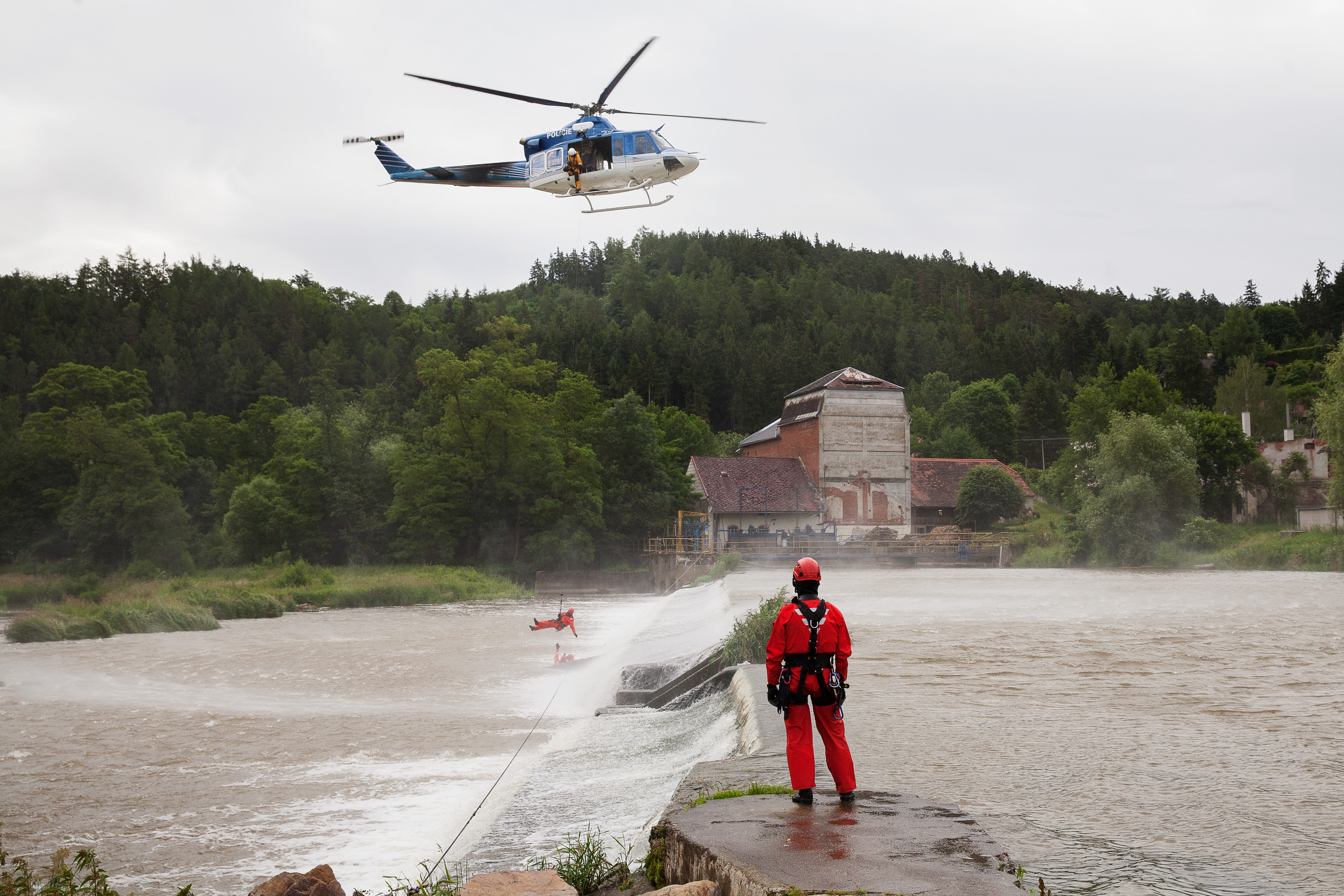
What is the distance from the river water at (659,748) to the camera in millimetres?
6676

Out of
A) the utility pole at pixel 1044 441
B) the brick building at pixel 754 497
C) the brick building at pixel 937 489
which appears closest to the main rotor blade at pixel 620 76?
the brick building at pixel 754 497

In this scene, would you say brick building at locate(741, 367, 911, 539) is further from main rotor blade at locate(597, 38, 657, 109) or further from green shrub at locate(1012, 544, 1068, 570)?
main rotor blade at locate(597, 38, 657, 109)

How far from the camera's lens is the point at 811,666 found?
20.2 feet

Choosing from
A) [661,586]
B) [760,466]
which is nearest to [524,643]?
[661,586]

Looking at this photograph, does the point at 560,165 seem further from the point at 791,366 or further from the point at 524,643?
the point at 791,366

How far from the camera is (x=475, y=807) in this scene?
1020 centimetres

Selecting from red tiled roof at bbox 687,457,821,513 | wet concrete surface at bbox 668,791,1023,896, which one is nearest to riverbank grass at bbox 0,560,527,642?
red tiled roof at bbox 687,457,821,513

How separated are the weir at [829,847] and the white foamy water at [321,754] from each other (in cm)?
215

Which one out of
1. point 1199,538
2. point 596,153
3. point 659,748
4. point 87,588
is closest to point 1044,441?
point 1199,538

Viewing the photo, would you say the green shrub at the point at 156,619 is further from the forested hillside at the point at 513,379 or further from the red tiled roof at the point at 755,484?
the red tiled roof at the point at 755,484

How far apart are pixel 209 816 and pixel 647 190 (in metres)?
15.9

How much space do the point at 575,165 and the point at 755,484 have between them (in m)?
45.6

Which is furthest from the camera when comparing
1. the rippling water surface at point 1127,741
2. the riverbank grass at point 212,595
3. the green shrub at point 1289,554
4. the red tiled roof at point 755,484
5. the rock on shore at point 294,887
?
the red tiled roof at point 755,484

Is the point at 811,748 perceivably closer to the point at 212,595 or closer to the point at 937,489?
the point at 212,595
